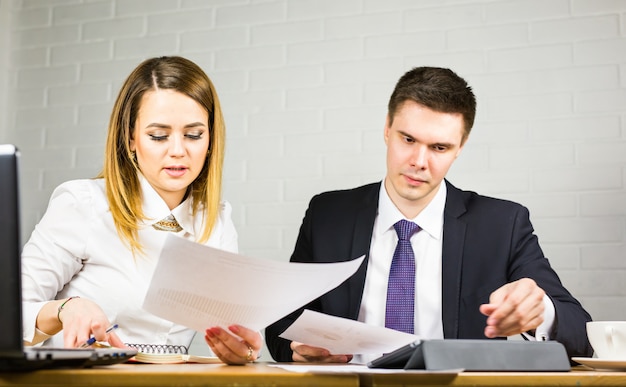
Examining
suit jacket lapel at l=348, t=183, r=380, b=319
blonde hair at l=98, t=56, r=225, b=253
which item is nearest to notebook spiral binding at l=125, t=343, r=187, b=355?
blonde hair at l=98, t=56, r=225, b=253

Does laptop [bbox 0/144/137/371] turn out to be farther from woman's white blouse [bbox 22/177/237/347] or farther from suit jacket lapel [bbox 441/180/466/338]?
suit jacket lapel [bbox 441/180/466/338]

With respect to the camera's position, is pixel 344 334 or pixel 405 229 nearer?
pixel 344 334

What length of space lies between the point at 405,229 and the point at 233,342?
2.71 ft

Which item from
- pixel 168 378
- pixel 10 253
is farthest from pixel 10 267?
pixel 168 378

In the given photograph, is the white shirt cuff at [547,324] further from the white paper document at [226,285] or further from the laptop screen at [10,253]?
the laptop screen at [10,253]

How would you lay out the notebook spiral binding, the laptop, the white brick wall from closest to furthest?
the laptop → the notebook spiral binding → the white brick wall

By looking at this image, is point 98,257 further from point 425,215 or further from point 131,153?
point 425,215

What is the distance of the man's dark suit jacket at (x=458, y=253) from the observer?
1.88 meters

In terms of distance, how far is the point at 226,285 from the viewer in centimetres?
116

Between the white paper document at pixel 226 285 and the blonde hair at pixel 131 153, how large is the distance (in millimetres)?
626

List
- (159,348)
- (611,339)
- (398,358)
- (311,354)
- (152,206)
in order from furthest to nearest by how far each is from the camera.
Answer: (152,206), (159,348), (311,354), (611,339), (398,358)

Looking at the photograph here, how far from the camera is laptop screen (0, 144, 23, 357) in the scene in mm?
864

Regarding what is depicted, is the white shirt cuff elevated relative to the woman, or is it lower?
lower

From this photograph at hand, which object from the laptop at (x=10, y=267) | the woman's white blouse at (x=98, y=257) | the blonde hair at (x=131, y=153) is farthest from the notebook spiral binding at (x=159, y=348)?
the laptop at (x=10, y=267)
